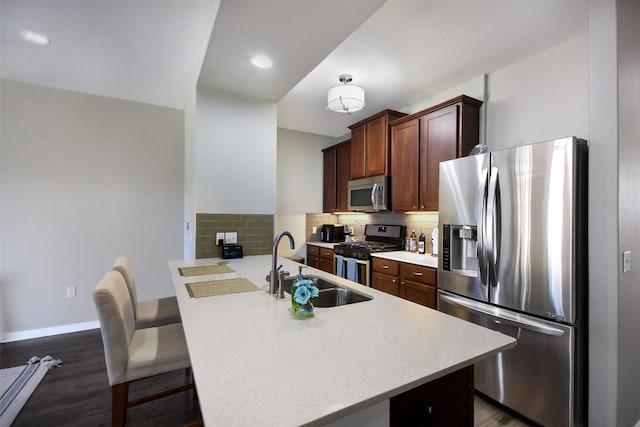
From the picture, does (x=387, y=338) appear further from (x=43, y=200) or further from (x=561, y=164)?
(x=43, y=200)

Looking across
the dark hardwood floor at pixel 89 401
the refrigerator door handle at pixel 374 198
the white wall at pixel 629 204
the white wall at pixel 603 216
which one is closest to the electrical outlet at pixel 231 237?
the dark hardwood floor at pixel 89 401

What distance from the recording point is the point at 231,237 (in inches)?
106

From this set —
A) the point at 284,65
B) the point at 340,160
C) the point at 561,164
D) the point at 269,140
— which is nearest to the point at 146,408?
the point at 269,140

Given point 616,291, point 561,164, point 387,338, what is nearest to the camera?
point 387,338

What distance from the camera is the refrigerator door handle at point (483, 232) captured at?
78.6 inches

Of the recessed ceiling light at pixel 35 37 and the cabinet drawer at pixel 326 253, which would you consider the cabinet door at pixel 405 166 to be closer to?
the cabinet drawer at pixel 326 253

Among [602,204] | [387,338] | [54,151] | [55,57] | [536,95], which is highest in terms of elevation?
[55,57]

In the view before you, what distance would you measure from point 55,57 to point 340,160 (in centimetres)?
327

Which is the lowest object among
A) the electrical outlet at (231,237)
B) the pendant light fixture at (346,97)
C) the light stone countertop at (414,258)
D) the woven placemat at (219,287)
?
the light stone countertop at (414,258)

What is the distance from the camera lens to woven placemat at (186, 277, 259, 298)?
151cm

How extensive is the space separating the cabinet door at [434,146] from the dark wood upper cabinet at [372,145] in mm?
504

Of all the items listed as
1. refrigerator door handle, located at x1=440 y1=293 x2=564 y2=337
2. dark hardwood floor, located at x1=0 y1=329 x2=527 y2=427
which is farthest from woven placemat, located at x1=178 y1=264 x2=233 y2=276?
refrigerator door handle, located at x1=440 y1=293 x2=564 y2=337

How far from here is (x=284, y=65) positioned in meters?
2.12

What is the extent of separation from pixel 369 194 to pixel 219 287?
2.48 meters
